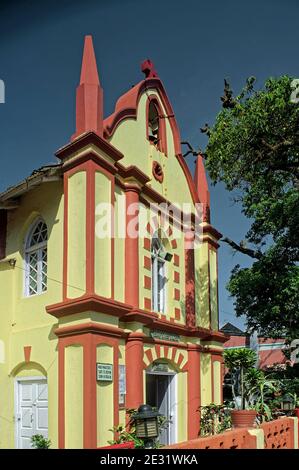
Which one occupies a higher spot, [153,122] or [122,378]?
[153,122]

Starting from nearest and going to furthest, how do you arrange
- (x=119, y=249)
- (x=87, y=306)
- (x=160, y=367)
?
1. (x=87, y=306)
2. (x=119, y=249)
3. (x=160, y=367)

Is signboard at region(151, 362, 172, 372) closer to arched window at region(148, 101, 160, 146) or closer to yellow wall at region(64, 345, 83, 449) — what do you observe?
yellow wall at region(64, 345, 83, 449)

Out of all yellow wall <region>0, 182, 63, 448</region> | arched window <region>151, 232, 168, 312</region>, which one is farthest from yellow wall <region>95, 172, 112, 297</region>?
arched window <region>151, 232, 168, 312</region>

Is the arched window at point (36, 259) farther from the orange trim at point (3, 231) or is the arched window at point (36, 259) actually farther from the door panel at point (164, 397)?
the door panel at point (164, 397)

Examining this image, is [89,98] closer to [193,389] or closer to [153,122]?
[153,122]

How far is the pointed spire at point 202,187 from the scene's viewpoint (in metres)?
15.5

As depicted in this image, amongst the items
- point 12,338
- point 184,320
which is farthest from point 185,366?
point 12,338

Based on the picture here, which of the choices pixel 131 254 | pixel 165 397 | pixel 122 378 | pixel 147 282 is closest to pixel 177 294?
pixel 147 282

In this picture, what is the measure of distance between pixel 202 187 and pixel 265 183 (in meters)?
2.48

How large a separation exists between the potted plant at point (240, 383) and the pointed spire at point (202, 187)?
4271 millimetres

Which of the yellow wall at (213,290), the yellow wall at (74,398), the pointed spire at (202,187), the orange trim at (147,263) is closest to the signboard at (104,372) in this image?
the yellow wall at (74,398)

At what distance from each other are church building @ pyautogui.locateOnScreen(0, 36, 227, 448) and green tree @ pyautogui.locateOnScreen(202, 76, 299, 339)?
1.90 metres

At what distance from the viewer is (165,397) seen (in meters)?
12.9
